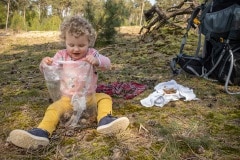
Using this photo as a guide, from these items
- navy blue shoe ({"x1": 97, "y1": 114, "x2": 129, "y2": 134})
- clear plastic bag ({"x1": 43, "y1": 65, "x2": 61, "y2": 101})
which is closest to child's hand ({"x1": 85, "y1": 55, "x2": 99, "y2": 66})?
clear plastic bag ({"x1": 43, "y1": 65, "x2": 61, "y2": 101})

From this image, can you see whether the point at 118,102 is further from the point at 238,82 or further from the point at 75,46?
the point at 238,82

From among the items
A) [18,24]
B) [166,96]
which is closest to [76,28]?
[166,96]

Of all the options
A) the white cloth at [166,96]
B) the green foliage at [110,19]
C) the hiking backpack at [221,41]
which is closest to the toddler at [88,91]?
the white cloth at [166,96]

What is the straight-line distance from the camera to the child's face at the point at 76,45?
10.1 feet

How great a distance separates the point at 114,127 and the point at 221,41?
2512 millimetres

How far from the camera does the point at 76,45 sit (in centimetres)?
311

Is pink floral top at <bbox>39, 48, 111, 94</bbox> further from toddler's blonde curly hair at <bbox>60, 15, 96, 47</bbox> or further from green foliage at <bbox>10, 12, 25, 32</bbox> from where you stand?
green foliage at <bbox>10, 12, 25, 32</bbox>

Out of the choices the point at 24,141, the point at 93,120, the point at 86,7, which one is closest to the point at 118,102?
the point at 93,120

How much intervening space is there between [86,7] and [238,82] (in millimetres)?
6434

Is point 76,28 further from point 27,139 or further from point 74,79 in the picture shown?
point 27,139

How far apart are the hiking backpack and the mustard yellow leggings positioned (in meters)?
1.81

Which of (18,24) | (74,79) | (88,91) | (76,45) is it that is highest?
A: (76,45)

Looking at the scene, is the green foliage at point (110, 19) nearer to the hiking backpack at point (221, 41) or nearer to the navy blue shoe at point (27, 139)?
the hiking backpack at point (221, 41)

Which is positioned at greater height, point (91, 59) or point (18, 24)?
point (91, 59)
